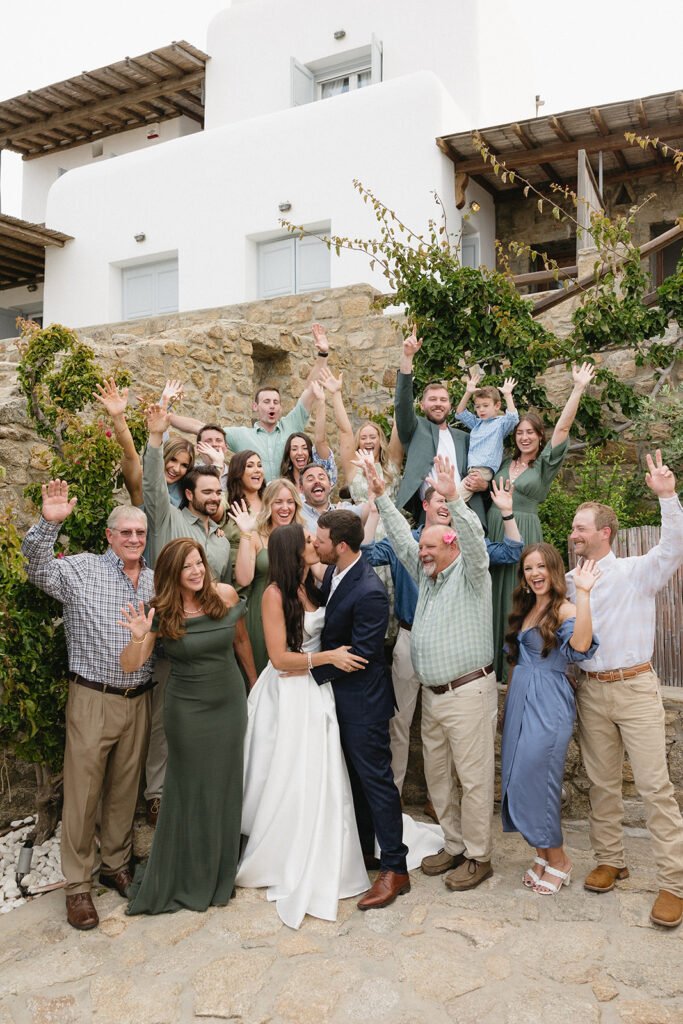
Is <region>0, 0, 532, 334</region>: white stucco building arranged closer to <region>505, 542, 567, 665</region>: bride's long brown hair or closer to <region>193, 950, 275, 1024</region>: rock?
<region>505, 542, 567, 665</region>: bride's long brown hair

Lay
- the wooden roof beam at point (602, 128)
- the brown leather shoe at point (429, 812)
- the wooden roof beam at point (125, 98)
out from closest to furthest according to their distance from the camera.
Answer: the brown leather shoe at point (429, 812)
the wooden roof beam at point (602, 128)
the wooden roof beam at point (125, 98)

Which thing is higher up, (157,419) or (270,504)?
(157,419)

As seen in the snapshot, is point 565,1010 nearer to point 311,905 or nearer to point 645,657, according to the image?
point 311,905

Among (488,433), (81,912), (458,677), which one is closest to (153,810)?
(81,912)

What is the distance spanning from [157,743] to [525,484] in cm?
272

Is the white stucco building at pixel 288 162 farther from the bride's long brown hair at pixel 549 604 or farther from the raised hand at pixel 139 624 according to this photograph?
the raised hand at pixel 139 624

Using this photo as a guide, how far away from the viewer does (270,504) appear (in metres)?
4.61

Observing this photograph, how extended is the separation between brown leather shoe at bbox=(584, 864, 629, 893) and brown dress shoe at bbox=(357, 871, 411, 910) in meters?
0.90

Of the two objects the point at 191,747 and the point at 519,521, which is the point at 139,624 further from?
the point at 519,521

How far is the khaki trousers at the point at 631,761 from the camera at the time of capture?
12.5 ft

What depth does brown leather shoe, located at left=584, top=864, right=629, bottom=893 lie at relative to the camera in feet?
13.2

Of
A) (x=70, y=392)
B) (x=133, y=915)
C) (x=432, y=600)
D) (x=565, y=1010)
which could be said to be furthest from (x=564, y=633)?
(x=70, y=392)

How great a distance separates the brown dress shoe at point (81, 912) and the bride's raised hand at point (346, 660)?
164 cm

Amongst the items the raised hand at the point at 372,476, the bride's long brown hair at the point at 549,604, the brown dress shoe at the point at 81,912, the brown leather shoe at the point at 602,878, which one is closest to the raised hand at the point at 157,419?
the raised hand at the point at 372,476
